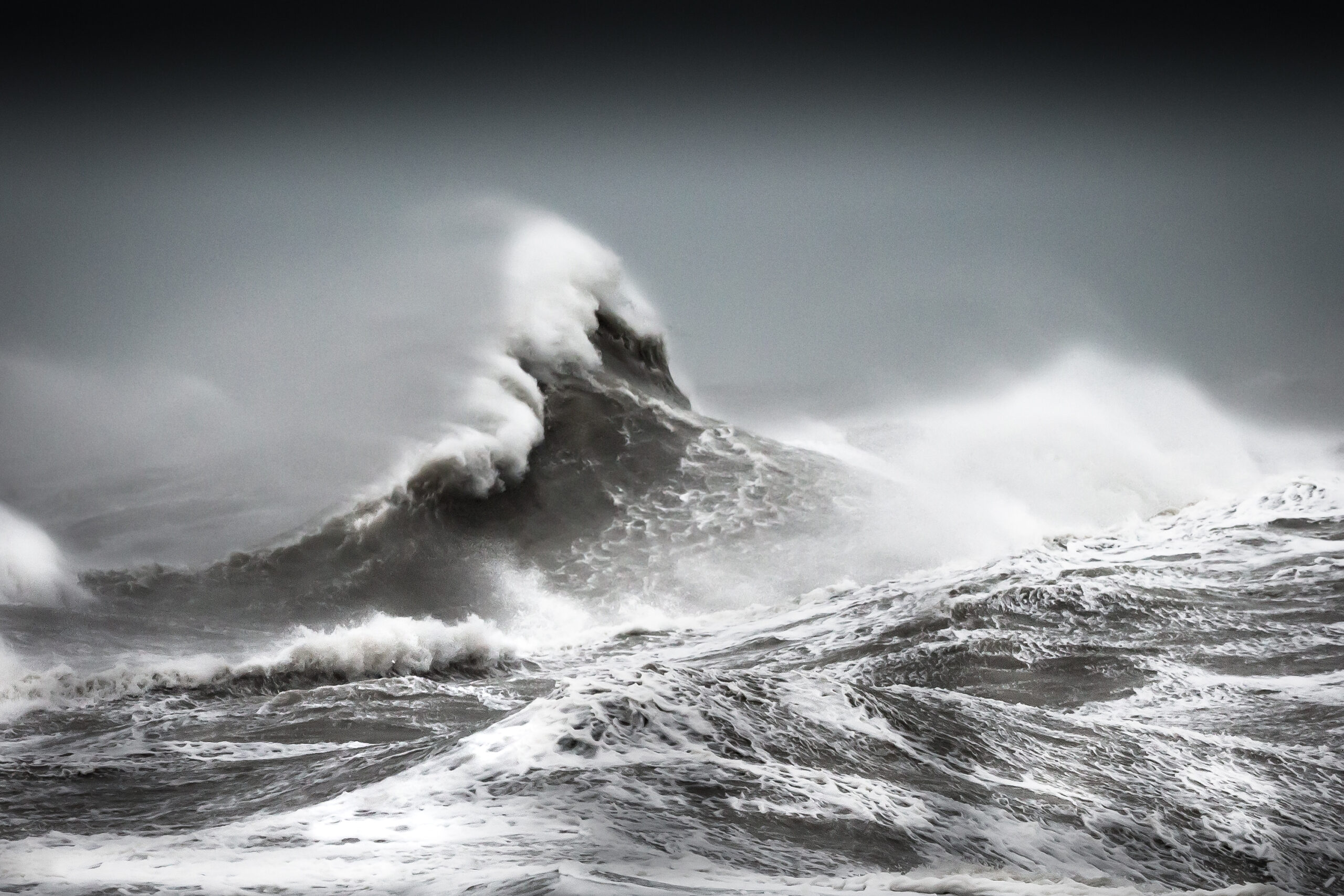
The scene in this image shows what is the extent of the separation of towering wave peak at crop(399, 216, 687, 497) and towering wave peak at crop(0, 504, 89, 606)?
4.12 meters

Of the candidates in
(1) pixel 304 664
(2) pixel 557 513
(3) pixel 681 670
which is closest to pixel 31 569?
(1) pixel 304 664

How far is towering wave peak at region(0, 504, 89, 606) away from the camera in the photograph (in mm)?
11078

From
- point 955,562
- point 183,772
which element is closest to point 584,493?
point 955,562

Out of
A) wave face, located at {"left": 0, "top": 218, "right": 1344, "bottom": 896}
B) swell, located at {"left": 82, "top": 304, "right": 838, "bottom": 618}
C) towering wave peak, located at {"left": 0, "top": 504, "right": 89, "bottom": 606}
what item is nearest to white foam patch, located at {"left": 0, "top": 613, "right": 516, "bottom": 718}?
wave face, located at {"left": 0, "top": 218, "right": 1344, "bottom": 896}

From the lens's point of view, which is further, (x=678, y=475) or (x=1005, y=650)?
(x=678, y=475)

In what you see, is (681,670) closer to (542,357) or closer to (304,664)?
(304,664)

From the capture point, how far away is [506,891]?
10.8 feet

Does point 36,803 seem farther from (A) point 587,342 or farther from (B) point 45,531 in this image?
(A) point 587,342

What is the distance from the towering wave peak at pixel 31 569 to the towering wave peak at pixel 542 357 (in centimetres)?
412

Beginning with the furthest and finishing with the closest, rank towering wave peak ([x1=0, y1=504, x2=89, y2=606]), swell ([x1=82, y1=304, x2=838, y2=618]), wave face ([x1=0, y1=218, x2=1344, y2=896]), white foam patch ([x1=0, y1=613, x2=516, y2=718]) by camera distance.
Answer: swell ([x1=82, y1=304, x2=838, y2=618]) → towering wave peak ([x1=0, y1=504, x2=89, y2=606]) → white foam patch ([x1=0, y1=613, x2=516, y2=718]) → wave face ([x1=0, y1=218, x2=1344, y2=896])

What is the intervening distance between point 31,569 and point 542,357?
7448 millimetres

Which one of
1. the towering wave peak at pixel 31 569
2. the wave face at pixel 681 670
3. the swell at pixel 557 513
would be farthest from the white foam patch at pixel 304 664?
the towering wave peak at pixel 31 569

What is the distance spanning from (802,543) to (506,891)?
36.3 ft

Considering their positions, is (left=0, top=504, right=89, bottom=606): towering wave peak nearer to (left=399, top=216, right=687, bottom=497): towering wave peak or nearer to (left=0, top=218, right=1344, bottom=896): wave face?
(left=0, top=218, right=1344, bottom=896): wave face
